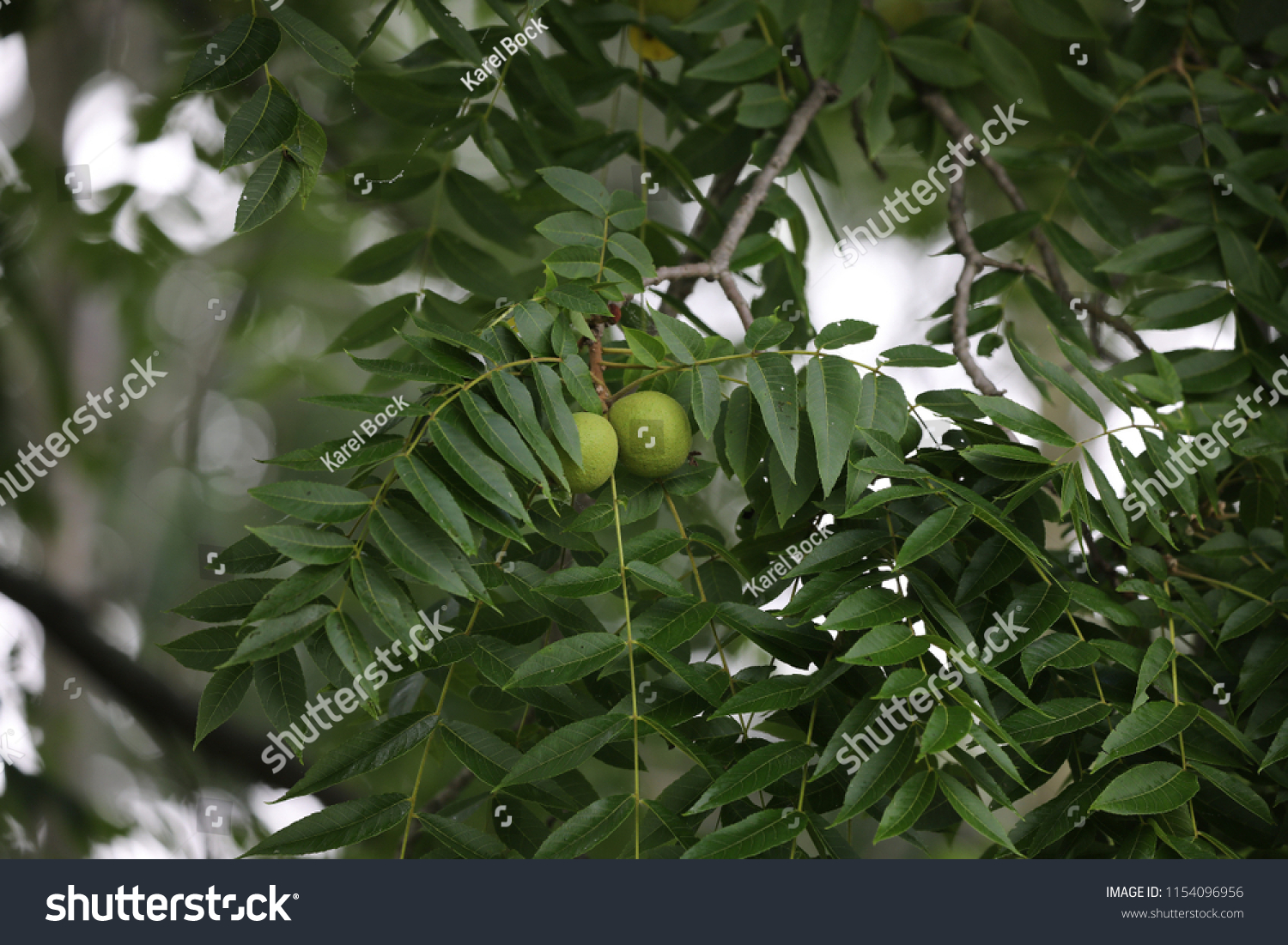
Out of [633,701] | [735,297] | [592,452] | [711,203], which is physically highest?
[711,203]

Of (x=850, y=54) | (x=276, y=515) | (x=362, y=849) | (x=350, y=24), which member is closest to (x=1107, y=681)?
(x=850, y=54)

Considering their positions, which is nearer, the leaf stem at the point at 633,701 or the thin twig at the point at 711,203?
the leaf stem at the point at 633,701

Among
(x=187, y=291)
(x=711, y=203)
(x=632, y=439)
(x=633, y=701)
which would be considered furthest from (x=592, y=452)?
(x=187, y=291)

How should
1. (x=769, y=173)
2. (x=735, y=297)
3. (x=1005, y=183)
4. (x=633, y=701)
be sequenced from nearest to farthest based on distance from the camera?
(x=633, y=701), (x=735, y=297), (x=769, y=173), (x=1005, y=183)

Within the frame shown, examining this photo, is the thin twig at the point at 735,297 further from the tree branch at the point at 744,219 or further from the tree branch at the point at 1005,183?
the tree branch at the point at 1005,183

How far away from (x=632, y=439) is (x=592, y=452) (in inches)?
1.8

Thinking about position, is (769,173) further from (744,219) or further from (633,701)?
(633,701)

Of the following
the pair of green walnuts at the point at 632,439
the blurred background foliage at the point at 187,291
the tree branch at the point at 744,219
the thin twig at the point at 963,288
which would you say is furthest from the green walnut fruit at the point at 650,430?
the blurred background foliage at the point at 187,291

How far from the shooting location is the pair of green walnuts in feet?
2.02

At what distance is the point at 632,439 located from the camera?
65 centimetres

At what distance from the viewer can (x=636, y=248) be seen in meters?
0.71

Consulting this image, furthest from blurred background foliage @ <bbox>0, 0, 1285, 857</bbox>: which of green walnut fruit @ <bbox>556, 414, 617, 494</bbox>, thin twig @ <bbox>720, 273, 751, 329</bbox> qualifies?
green walnut fruit @ <bbox>556, 414, 617, 494</bbox>

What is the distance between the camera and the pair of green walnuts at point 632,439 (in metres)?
0.62

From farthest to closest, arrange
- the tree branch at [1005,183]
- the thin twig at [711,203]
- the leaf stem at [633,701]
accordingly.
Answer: the thin twig at [711,203], the tree branch at [1005,183], the leaf stem at [633,701]
